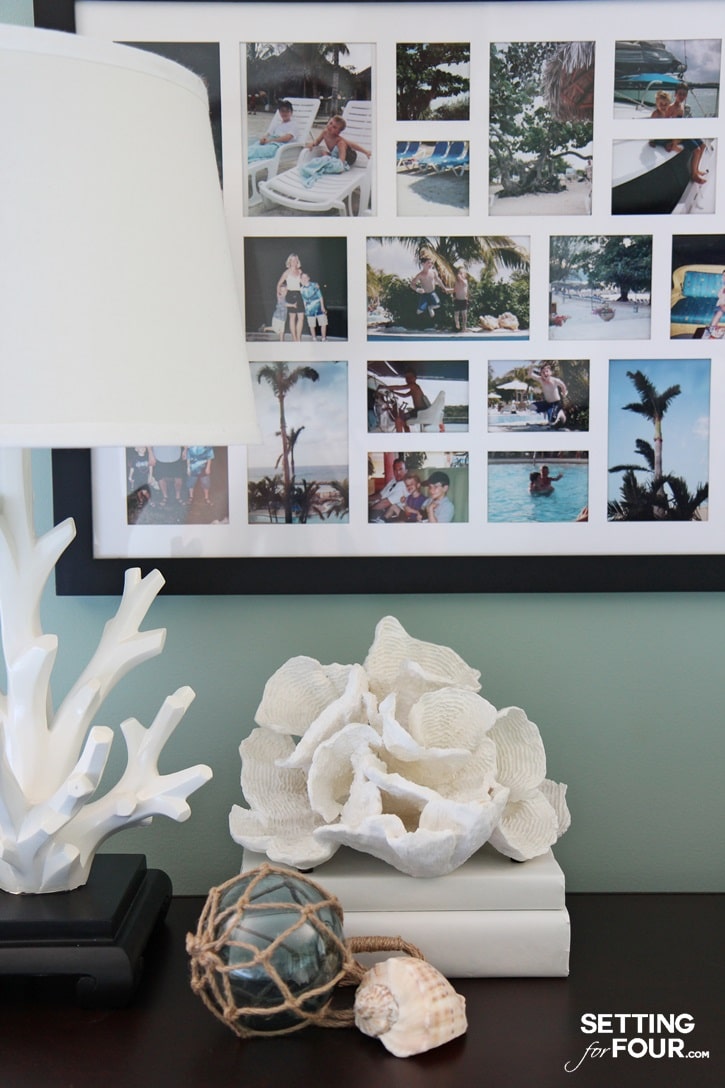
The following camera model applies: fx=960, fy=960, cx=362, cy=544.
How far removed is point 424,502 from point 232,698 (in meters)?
0.28

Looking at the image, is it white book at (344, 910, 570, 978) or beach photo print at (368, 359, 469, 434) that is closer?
white book at (344, 910, 570, 978)

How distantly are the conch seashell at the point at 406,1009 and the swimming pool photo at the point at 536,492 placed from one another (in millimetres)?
430

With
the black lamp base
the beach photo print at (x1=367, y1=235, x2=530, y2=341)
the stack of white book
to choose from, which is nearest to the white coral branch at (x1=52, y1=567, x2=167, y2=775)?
the black lamp base

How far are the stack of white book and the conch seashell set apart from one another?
73 millimetres

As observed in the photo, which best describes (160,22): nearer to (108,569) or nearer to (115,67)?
(115,67)

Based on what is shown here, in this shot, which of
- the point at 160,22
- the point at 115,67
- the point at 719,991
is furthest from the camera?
the point at 160,22

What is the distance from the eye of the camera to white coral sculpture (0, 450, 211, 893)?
0.74 meters

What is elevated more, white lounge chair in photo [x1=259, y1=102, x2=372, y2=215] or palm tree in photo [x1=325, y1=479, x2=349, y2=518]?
white lounge chair in photo [x1=259, y1=102, x2=372, y2=215]

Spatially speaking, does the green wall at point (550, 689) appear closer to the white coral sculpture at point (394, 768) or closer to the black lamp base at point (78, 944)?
the white coral sculpture at point (394, 768)

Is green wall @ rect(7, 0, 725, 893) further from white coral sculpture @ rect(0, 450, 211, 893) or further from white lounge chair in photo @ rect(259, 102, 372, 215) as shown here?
white lounge chair in photo @ rect(259, 102, 372, 215)

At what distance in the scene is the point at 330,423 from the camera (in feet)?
3.05

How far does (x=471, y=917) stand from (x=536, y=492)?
1.30 feet

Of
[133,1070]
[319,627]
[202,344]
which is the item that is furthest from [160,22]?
[133,1070]

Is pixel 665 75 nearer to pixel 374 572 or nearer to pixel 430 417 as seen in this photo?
pixel 430 417
